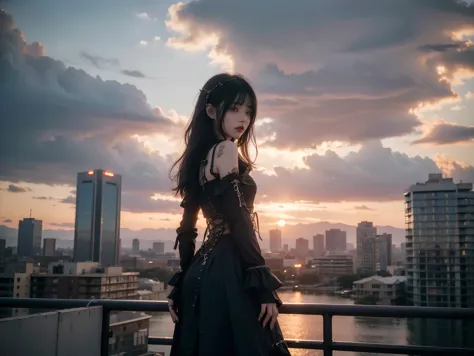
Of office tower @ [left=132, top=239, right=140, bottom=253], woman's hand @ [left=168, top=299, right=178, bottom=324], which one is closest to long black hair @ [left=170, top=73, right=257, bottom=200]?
woman's hand @ [left=168, top=299, right=178, bottom=324]

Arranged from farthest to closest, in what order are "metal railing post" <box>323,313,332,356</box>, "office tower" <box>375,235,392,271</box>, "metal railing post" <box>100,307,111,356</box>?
"office tower" <box>375,235,392,271</box>, "metal railing post" <box>100,307,111,356</box>, "metal railing post" <box>323,313,332,356</box>

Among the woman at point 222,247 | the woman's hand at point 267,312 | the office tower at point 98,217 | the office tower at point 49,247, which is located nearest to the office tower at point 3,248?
the office tower at point 49,247

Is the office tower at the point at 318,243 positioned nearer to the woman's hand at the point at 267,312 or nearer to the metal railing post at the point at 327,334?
the metal railing post at the point at 327,334

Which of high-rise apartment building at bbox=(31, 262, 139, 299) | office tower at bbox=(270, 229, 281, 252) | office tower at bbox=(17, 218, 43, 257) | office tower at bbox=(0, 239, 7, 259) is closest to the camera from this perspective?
high-rise apartment building at bbox=(31, 262, 139, 299)

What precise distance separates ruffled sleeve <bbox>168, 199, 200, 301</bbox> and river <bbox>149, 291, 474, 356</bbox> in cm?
31

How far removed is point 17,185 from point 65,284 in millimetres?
9996

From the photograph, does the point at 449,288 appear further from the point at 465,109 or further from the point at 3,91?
the point at 3,91

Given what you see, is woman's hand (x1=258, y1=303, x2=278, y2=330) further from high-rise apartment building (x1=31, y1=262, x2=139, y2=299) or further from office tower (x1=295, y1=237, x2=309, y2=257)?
office tower (x1=295, y1=237, x2=309, y2=257)

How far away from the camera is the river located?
1.89 metres

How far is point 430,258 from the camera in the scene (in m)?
18.1

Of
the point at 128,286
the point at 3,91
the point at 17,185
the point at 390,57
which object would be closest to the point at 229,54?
the point at 128,286

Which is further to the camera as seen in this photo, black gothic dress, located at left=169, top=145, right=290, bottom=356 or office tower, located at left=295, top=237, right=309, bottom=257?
office tower, located at left=295, top=237, right=309, bottom=257

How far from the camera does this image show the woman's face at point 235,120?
1591 mm

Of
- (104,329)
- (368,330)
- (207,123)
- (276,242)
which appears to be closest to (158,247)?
(276,242)
